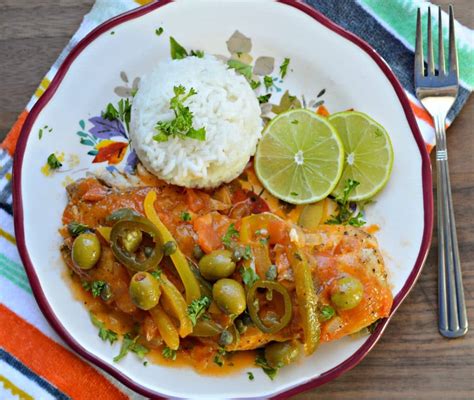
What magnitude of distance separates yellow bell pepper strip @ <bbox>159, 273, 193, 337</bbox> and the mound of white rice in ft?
2.69

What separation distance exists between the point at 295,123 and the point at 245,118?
1.20ft

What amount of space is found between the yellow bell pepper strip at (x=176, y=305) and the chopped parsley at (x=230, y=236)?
0.45 metres

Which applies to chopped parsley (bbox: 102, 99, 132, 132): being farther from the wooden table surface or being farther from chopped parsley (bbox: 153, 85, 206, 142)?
the wooden table surface

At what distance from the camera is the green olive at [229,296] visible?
3904mm

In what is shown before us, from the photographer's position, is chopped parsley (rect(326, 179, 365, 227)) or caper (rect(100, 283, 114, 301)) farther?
chopped parsley (rect(326, 179, 365, 227))

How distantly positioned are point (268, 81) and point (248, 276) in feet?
5.30

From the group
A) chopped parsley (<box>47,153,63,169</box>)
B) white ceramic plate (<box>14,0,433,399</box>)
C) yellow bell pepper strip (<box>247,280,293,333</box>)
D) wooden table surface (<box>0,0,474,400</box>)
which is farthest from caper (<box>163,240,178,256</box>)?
wooden table surface (<box>0,0,474,400</box>)

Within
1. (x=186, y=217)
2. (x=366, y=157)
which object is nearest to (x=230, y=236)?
(x=186, y=217)

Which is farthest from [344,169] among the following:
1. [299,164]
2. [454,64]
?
[454,64]

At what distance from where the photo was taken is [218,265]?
13.0ft

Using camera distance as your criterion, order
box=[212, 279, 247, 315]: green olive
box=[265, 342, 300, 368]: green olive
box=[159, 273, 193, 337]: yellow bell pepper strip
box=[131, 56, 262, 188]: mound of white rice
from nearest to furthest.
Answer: box=[212, 279, 247, 315]: green olive → box=[159, 273, 193, 337]: yellow bell pepper strip → box=[265, 342, 300, 368]: green olive → box=[131, 56, 262, 188]: mound of white rice

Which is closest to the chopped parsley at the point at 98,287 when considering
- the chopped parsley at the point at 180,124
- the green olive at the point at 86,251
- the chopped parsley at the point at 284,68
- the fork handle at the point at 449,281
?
the green olive at the point at 86,251

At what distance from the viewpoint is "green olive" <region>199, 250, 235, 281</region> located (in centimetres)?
397

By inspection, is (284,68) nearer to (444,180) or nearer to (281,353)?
(444,180)
